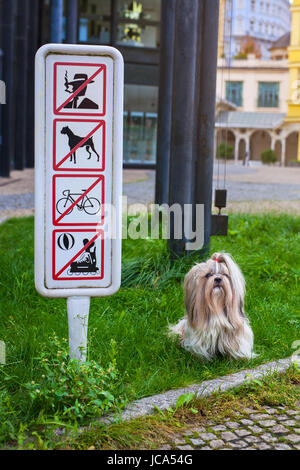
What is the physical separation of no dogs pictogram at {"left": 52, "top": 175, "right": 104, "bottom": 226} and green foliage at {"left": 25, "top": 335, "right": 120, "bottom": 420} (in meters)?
0.69

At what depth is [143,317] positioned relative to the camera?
4.91 meters

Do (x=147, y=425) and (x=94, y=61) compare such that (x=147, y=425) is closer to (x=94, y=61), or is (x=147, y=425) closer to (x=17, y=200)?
(x=94, y=61)

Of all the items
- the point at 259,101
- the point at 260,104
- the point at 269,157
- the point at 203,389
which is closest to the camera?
the point at 203,389

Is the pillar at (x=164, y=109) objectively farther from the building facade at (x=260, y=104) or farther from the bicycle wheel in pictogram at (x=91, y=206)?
the building facade at (x=260, y=104)

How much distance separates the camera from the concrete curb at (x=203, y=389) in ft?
11.1

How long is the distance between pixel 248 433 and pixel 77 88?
1.87 m

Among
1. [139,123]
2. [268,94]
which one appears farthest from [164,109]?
[268,94]

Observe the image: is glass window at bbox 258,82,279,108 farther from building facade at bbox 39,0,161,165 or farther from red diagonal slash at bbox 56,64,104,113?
red diagonal slash at bbox 56,64,104,113

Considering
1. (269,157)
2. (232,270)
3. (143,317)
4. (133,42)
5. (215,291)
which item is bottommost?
(143,317)

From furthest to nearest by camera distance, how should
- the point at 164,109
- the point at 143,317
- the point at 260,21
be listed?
the point at 260,21
the point at 164,109
the point at 143,317

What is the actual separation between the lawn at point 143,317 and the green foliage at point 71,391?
0.09m

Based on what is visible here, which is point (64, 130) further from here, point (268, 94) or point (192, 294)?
point (268, 94)

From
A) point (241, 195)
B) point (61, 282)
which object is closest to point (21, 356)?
point (61, 282)

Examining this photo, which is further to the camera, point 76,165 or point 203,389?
point 203,389
